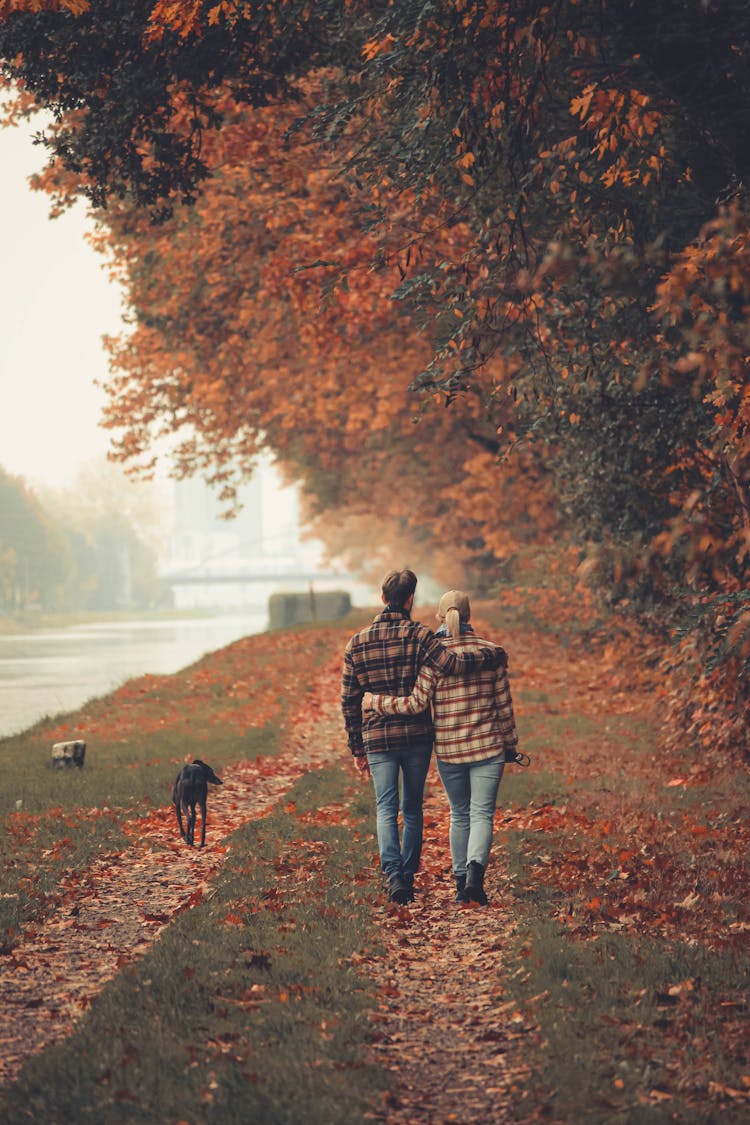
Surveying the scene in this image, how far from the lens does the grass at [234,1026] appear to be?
4887 mm

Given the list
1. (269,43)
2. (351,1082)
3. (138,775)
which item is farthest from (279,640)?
(351,1082)

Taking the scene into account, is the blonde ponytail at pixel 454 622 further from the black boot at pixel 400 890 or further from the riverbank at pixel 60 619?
the riverbank at pixel 60 619

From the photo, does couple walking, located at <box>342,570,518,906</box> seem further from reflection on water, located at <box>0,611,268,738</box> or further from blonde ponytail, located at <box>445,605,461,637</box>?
reflection on water, located at <box>0,611,268,738</box>

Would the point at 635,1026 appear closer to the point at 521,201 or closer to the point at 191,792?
the point at 191,792

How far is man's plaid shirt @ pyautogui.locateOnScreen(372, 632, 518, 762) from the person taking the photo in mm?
7766

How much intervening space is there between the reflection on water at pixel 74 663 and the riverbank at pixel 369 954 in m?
11.7

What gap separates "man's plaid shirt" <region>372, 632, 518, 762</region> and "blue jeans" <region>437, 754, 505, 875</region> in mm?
102

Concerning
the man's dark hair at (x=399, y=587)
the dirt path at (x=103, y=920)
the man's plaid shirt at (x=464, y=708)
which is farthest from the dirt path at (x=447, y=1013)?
the man's dark hair at (x=399, y=587)

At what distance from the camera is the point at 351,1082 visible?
16.8 feet

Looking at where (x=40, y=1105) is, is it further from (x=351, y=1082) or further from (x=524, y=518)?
(x=524, y=518)

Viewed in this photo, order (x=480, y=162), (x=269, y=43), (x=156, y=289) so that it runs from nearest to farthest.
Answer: (x=480, y=162) → (x=269, y=43) → (x=156, y=289)

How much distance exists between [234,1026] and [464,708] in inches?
106

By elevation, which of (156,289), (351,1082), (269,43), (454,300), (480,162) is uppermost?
(156,289)

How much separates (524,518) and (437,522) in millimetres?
8192
